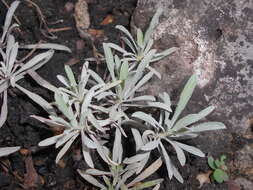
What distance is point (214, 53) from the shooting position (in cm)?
145

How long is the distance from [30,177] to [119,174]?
1.28 ft

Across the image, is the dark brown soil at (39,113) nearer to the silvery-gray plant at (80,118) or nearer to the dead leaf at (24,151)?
the dead leaf at (24,151)

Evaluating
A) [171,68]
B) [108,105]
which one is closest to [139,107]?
[108,105]

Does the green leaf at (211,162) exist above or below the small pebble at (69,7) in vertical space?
below

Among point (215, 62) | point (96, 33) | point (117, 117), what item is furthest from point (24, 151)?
point (215, 62)

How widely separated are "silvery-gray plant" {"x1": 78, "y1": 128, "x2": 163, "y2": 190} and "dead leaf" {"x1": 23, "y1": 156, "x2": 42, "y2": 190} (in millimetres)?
210

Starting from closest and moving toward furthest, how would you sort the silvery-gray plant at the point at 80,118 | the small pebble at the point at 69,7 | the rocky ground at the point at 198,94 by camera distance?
the silvery-gray plant at the point at 80,118 < the rocky ground at the point at 198,94 < the small pebble at the point at 69,7

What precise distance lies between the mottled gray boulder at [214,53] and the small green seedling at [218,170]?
15 cm

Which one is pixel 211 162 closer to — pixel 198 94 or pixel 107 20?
pixel 198 94

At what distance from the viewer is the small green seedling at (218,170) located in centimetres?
143

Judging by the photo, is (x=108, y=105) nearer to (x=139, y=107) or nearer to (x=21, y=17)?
(x=139, y=107)

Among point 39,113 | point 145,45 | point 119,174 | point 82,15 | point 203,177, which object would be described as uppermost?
point 82,15

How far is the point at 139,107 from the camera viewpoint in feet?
4.55

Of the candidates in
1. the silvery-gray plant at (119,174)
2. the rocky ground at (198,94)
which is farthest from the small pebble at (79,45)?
the silvery-gray plant at (119,174)
